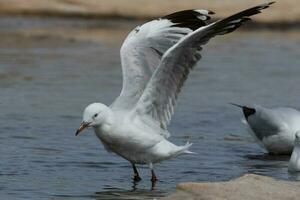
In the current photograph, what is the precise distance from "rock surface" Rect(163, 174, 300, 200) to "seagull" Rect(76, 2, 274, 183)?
1.66m

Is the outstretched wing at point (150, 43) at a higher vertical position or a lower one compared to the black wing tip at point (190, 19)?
lower

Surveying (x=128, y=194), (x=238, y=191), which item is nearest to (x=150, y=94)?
(x=128, y=194)

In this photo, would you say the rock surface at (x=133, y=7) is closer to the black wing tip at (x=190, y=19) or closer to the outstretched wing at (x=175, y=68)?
the black wing tip at (x=190, y=19)

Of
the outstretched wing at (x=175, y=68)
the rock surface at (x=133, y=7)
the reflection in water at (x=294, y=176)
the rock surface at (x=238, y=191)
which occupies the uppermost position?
the outstretched wing at (x=175, y=68)

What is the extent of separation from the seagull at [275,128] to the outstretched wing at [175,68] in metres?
1.89

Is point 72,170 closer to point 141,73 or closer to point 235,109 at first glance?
point 141,73

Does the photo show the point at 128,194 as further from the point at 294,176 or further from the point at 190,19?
the point at 190,19

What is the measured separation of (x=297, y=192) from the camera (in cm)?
719

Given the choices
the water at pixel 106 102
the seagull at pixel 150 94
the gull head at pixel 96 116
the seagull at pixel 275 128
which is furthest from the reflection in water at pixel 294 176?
the gull head at pixel 96 116

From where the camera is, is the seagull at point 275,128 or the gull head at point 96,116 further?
the seagull at point 275,128

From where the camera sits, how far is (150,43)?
9.78 metres

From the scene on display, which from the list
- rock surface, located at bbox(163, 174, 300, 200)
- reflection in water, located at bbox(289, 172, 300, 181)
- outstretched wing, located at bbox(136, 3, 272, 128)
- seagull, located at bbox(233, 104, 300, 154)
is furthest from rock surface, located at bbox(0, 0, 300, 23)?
rock surface, located at bbox(163, 174, 300, 200)

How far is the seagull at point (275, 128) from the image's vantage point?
1078cm

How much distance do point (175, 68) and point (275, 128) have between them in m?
2.40
